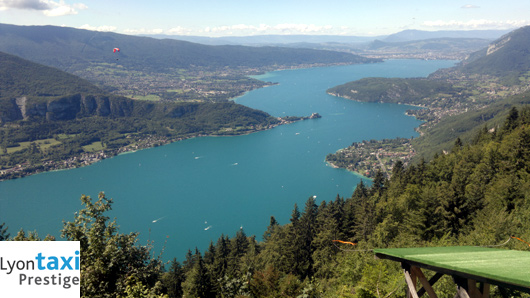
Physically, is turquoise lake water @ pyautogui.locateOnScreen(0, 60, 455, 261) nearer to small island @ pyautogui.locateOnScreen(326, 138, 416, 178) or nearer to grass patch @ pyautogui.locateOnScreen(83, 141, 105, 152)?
small island @ pyautogui.locateOnScreen(326, 138, 416, 178)

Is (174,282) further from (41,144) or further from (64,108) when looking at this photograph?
(64,108)

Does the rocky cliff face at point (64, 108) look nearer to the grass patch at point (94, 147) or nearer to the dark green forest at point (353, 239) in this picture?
the grass patch at point (94, 147)

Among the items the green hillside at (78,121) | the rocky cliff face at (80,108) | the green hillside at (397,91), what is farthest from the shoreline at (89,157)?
the green hillside at (397,91)

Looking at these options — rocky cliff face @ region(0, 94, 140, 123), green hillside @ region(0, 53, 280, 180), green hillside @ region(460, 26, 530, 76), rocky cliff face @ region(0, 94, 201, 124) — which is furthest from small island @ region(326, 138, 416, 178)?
green hillside @ region(460, 26, 530, 76)

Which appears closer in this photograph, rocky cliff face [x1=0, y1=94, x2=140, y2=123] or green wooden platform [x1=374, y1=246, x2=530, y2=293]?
green wooden platform [x1=374, y1=246, x2=530, y2=293]

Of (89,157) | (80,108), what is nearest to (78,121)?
(80,108)

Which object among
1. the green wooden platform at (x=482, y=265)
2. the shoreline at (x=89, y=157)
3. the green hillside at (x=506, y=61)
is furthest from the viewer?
the green hillside at (x=506, y=61)
